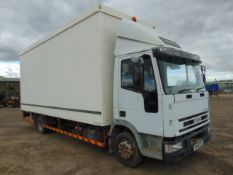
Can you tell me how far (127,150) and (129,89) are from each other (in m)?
1.39

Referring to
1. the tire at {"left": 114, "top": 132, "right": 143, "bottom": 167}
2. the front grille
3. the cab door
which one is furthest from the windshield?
the tire at {"left": 114, "top": 132, "right": 143, "bottom": 167}

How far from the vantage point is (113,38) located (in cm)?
505

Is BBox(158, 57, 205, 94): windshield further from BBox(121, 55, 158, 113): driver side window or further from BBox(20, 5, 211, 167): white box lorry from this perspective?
BBox(121, 55, 158, 113): driver side window

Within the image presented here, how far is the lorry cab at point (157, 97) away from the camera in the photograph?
12.7ft

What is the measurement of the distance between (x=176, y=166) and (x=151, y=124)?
1.44 metres

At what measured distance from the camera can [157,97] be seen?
390 centimetres

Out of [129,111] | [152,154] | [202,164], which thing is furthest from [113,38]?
[202,164]

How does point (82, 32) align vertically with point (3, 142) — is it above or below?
above

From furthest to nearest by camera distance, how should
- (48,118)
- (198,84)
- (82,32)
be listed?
1. (48,118)
2. (82,32)
3. (198,84)

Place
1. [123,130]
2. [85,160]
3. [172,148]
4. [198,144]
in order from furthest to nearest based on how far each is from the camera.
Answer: [85,160]
[123,130]
[198,144]
[172,148]

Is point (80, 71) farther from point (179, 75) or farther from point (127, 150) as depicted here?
point (179, 75)

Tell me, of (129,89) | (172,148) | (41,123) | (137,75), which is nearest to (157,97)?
(137,75)

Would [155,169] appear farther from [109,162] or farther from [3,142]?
[3,142]

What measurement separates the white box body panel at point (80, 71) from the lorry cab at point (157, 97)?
288mm
